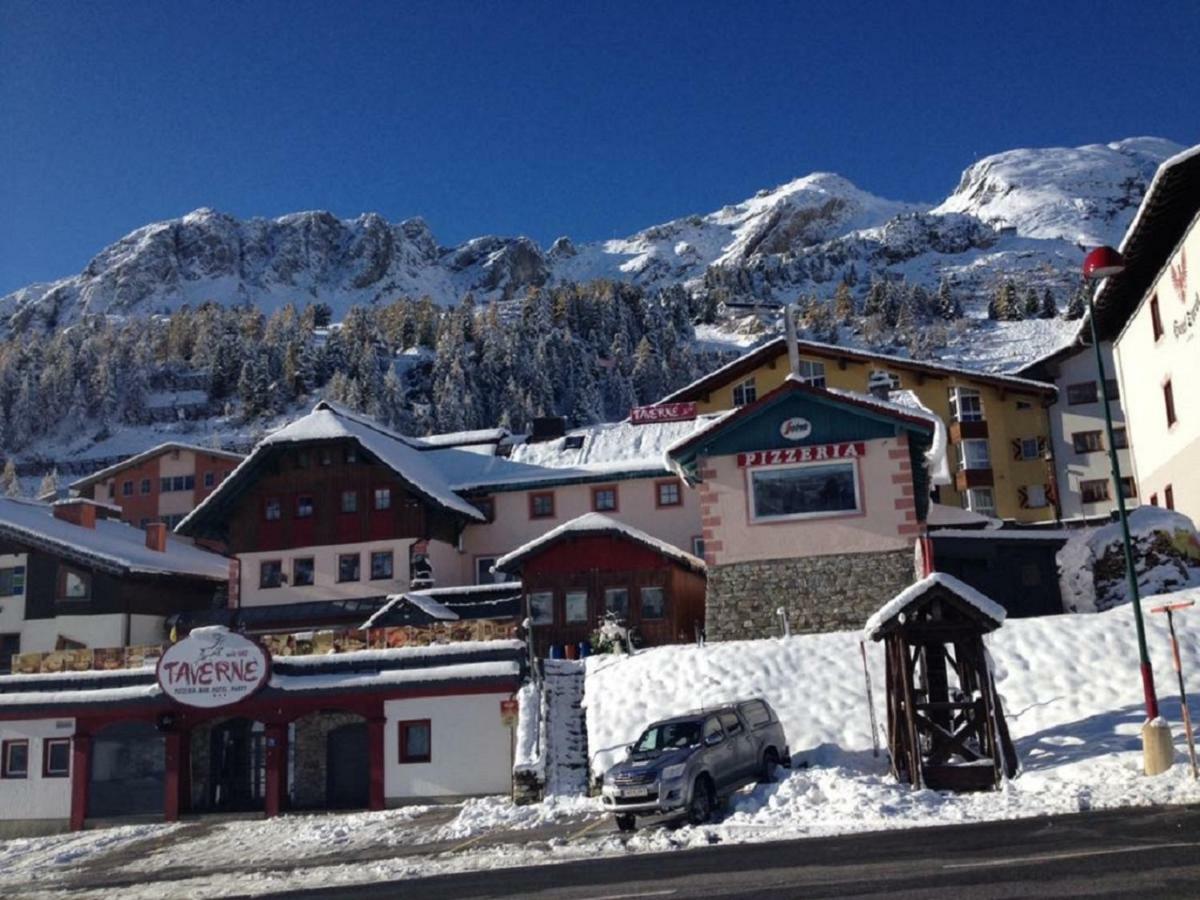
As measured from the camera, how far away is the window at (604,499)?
152 feet

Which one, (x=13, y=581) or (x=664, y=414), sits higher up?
(x=664, y=414)

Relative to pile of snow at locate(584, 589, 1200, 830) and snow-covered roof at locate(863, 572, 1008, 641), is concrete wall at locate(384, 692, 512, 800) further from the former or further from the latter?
snow-covered roof at locate(863, 572, 1008, 641)

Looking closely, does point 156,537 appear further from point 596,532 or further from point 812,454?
point 812,454

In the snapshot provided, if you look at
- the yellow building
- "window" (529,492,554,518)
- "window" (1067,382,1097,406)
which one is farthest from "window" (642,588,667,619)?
"window" (1067,382,1097,406)

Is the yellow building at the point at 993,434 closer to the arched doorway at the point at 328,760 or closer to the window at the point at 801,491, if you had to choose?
the window at the point at 801,491

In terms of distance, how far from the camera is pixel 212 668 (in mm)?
29938

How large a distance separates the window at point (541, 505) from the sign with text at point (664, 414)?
6.45m

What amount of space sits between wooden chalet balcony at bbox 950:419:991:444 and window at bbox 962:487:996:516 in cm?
303

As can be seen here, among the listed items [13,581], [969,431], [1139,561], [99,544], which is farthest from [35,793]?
[969,431]

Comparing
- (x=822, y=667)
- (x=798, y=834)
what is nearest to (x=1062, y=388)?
(x=822, y=667)

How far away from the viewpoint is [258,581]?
1773 inches

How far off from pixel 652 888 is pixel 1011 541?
21.1 meters

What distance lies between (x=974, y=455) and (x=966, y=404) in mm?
2967

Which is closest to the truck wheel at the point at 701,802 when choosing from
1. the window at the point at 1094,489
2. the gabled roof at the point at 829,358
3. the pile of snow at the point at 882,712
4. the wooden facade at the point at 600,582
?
the pile of snow at the point at 882,712
